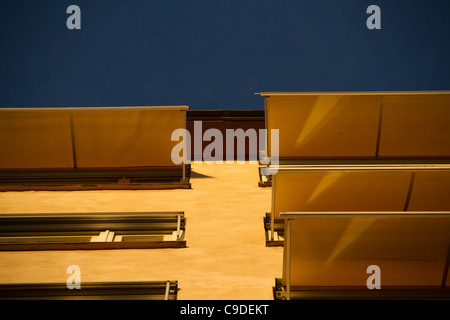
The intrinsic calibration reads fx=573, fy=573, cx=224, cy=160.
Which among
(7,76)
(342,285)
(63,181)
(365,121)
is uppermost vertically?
(7,76)

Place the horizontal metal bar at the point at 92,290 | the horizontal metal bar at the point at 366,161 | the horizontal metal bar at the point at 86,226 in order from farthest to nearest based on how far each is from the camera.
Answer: the horizontal metal bar at the point at 366,161
the horizontal metal bar at the point at 86,226
the horizontal metal bar at the point at 92,290

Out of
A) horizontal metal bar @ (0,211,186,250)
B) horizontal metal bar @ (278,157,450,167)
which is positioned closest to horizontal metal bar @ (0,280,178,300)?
horizontal metal bar @ (0,211,186,250)

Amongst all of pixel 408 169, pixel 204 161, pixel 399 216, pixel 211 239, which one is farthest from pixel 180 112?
pixel 399 216

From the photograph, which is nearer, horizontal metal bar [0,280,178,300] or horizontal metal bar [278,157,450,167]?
horizontal metal bar [0,280,178,300]

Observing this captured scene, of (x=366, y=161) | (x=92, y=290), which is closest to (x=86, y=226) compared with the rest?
(x=92, y=290)

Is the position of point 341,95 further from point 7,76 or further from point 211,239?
point 7,76

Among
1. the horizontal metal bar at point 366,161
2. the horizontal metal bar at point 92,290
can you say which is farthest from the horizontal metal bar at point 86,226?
the horizontal metal bar at point 366,161

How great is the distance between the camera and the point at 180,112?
7.75m

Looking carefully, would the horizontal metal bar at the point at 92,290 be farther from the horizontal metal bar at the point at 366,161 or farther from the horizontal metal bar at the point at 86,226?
the horizontal metal bar at the point at 366,161

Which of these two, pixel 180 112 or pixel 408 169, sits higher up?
pixel 180 112

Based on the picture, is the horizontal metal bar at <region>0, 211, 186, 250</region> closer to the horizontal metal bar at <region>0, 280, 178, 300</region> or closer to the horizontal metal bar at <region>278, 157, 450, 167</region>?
the horizontal metal bar at <region>0, 280, 178, 300</region>

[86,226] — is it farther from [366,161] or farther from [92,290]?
[366,161]

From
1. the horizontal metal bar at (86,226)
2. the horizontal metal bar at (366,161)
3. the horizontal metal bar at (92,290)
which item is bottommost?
the horizontal metal bar at (92,290)

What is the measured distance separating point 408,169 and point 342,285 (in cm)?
146
